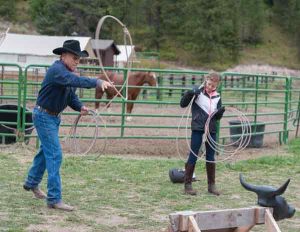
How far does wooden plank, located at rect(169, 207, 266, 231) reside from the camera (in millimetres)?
4148

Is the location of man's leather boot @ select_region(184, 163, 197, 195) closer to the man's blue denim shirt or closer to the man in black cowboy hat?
the man in black cowboy hat

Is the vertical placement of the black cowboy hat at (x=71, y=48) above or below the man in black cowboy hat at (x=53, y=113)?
above

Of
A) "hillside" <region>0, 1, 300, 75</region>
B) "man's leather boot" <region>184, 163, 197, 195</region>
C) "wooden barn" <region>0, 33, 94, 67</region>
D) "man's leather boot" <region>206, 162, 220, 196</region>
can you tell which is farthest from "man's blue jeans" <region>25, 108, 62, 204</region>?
"hillside" <region>0, 1, 300, 75</region>

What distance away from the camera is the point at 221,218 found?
4387 mm

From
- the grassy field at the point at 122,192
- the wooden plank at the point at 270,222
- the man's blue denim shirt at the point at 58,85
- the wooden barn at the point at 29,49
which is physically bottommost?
the grassy field at the point at 122,192

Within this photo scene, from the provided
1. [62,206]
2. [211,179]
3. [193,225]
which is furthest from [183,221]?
[211,179]

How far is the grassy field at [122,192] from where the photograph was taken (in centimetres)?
573

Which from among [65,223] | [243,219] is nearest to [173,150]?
[65,223]

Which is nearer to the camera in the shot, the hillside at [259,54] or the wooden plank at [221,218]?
the wooden plank at [221,218]

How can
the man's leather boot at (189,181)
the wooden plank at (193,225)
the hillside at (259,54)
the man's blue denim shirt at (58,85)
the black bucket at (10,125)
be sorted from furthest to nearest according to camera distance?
the hillside at (259,54) → the black bucket at (10,125) → the man's leather boot at (189,181) → the man's blue denim shirt at (58,85) → the wooden plank at (193,225)

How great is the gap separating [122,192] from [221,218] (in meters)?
2.88

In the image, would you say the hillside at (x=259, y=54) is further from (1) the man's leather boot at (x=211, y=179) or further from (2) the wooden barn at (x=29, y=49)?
(1) the man's leather boot at (x=211, y=179)

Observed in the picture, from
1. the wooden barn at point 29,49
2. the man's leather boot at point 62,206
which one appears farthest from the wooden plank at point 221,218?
the wooden barn at point 29,49

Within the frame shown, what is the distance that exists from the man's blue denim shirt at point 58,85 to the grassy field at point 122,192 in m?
1.02
